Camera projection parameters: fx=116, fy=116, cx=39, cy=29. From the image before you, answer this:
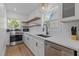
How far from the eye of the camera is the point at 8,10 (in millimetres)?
3988

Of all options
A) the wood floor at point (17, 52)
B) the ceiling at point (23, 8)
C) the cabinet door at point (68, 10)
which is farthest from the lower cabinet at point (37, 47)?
the ceiling at point (23, 8)

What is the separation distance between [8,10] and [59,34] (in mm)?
2263

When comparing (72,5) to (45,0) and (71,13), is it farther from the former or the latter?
(45,0)

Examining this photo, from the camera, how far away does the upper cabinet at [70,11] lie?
1.58m

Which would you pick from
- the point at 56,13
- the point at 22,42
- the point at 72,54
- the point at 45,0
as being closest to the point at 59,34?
the point at 56,13

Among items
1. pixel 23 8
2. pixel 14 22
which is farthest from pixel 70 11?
pixel 23 8

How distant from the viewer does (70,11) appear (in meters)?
1.82

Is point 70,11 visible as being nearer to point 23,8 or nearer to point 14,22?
point 14,22

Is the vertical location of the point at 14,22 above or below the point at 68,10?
below

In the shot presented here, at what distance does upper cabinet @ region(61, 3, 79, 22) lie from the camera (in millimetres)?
1576

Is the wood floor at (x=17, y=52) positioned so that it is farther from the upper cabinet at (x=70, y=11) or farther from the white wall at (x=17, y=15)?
the upper cabinet at (x=70, y=11)

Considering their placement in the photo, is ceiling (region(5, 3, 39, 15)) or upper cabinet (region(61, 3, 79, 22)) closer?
upper cabinet (region(61, 3, 79, 22))

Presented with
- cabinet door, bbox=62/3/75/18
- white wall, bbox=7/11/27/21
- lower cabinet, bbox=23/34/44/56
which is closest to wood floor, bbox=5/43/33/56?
lower cabinet, bbox=23/34/44/56

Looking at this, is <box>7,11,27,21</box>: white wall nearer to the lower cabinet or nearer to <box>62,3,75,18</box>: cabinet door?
the lower cabinet
